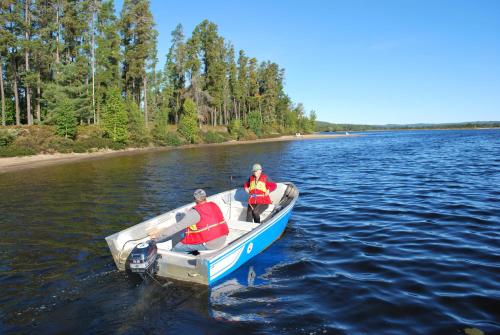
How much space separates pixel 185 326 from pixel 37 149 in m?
36.9

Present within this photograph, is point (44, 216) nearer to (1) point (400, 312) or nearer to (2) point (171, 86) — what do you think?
(1) point (400, 312)

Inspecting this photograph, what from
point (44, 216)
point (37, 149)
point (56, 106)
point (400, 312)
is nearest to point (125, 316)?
point (400, 312)

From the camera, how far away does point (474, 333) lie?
547 centimetres

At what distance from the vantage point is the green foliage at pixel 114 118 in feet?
152

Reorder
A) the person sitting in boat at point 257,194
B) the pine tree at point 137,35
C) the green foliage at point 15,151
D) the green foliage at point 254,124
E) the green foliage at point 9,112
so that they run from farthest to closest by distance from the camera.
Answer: the green foliage at point 254,124 → the pine tree at point 137,35 → the green foliage at point 9,112 → the green foliage at point 15,151 → the person sitting in boat at point 257,194

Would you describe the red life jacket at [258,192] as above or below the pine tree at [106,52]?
below

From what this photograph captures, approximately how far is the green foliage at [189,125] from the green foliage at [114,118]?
15910mm

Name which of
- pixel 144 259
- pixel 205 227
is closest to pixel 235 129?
pixel 205 227

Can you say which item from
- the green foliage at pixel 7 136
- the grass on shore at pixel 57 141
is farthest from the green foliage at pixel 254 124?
the green foliage at pixel 7 136

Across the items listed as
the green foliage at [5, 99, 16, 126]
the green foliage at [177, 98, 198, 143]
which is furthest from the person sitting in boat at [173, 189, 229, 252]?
the green foliage at [177, 98, 198, 143]

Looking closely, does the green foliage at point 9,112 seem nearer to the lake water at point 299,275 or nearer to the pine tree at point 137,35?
the pine tree at point 137,35

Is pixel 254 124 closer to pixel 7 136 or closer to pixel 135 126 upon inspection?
pixel 135 126

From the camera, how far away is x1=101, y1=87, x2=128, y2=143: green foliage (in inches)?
1825

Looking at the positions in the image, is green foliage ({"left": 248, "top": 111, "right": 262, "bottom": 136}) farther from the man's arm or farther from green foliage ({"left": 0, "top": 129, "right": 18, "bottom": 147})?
the man's arm
